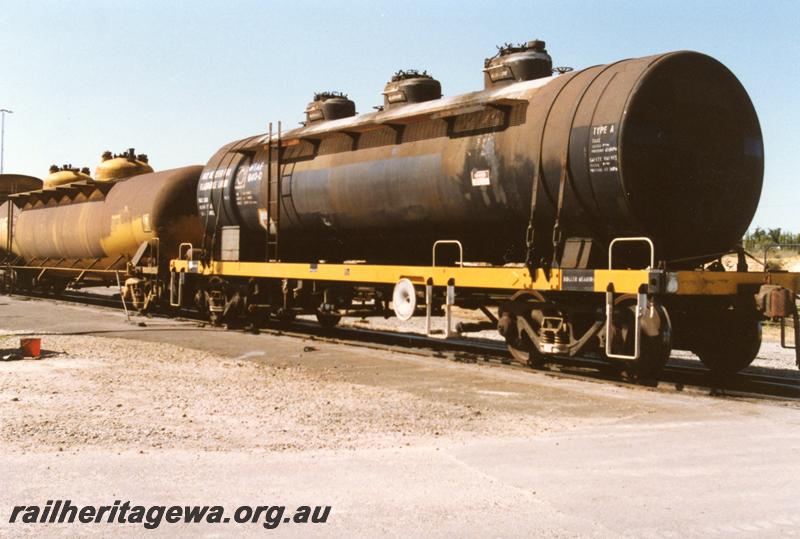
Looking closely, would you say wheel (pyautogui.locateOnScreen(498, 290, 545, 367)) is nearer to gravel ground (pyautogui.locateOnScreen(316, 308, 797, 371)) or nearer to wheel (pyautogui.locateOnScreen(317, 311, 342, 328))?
gravel ground (pyautogui.locateOnScreen(316, 308, 797, 371))

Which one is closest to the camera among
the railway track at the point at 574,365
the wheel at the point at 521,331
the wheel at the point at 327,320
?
the railway track at the point at 574,365

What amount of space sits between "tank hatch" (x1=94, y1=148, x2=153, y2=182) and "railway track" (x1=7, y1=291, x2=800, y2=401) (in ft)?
40.9

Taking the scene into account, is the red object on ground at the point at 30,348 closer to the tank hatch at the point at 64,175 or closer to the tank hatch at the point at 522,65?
the tank hatch at the point at 522,65

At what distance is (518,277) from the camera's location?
10.2 meters

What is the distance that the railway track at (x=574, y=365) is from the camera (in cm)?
935

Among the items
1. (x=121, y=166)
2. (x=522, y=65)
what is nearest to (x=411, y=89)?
(x=522, y=65)

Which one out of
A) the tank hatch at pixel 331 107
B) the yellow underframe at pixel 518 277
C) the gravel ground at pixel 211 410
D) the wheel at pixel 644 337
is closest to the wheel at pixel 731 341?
the yellow underframe at pixel 518 277

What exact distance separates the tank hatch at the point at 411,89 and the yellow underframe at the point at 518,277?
9.75 feet

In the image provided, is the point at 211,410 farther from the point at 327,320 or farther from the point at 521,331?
the point at 327,320

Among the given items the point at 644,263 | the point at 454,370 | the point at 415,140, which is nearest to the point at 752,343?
the point at 644,263

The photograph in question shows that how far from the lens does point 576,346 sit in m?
9.68

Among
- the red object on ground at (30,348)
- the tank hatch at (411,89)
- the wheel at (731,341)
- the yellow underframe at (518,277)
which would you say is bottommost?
the red object on ground at (30,348)

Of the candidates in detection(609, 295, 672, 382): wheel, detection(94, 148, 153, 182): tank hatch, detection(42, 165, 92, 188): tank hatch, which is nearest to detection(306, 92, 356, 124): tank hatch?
detection(609, 295, 672, 382): wheel

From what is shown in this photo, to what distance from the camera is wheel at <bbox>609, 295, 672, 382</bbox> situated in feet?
28.5
